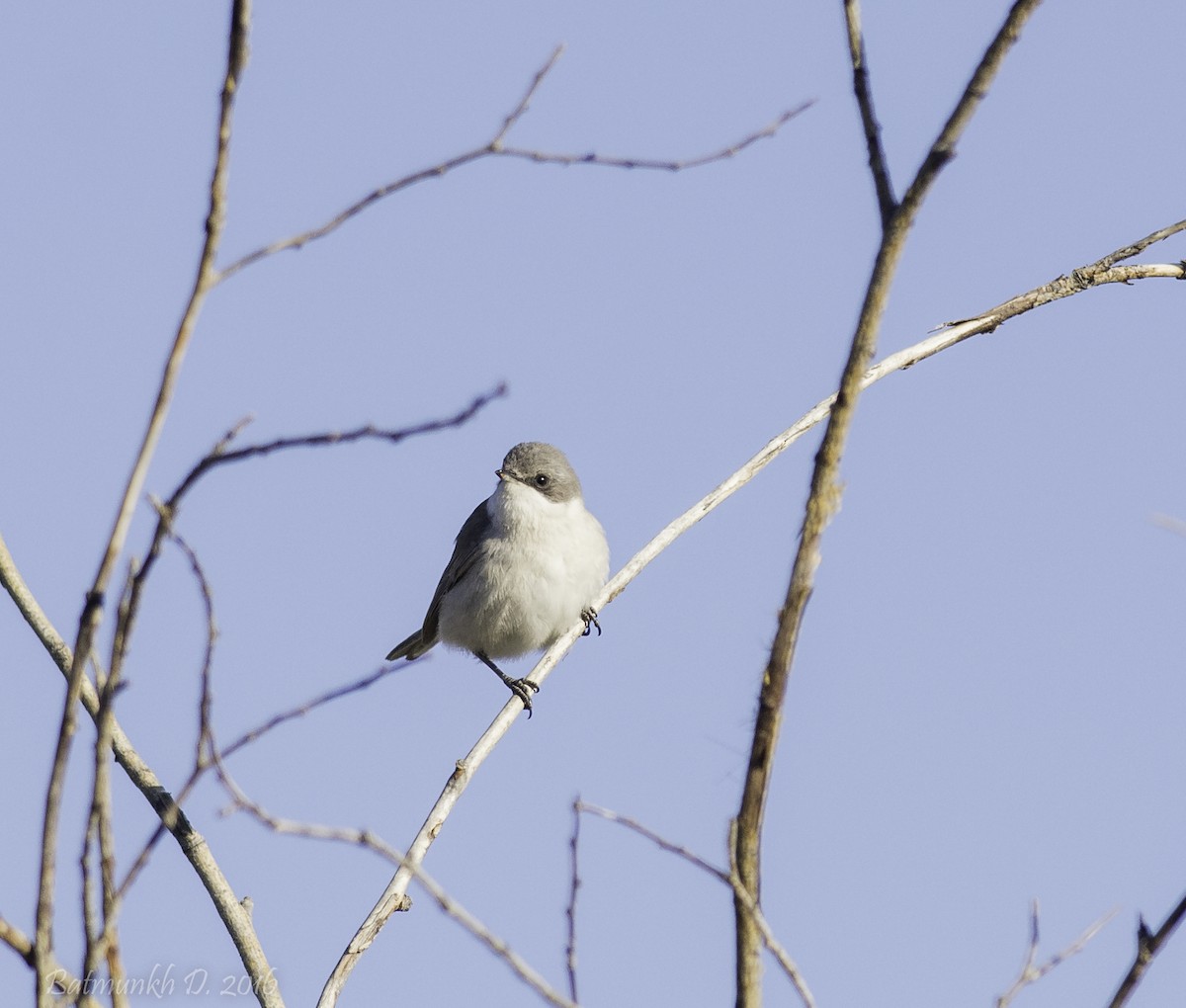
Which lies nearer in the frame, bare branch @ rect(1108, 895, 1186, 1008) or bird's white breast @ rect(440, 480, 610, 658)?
bare branch @ rect(1108, 895, 1186, 1008)

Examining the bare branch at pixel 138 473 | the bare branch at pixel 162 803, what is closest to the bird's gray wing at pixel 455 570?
the bare branch at pixel 162 803

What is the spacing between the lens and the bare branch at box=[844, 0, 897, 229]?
6.15ft

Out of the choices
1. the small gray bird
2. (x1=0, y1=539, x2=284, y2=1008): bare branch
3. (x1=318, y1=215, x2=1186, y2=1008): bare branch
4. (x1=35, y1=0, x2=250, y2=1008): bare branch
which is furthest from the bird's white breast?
(x1=35, y1=0, x2=250, y2=1008): bare branch

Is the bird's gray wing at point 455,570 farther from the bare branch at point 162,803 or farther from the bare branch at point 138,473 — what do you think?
the bare branch at point 138,473

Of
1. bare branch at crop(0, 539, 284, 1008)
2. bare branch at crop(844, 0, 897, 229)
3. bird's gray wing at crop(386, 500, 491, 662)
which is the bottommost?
bare branch at crop(844, 0, 897, 229)

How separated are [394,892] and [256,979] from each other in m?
0.38

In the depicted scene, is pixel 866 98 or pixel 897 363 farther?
pixel 897 363

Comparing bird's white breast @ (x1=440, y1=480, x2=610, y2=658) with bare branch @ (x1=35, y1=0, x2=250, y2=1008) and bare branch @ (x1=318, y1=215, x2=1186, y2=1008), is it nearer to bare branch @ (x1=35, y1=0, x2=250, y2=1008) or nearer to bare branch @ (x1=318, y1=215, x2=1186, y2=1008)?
bare branch @ (x1=318, y1=215, x2=1186, y2=1008)

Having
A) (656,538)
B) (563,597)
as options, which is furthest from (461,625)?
(656,538)

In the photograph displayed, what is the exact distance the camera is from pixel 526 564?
28.1ft

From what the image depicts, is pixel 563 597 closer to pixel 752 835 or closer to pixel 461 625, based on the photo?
pixel 461 625

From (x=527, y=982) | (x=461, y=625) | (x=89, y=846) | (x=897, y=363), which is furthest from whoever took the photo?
(x=461, y=625)

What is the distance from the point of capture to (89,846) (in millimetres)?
2031

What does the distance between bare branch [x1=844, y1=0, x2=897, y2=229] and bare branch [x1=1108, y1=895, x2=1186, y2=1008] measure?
0.97 meters
